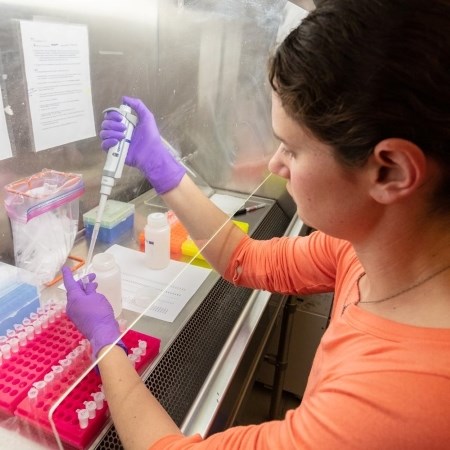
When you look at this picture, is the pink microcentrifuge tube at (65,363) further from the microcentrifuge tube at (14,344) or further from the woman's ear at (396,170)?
the woman's ear at (396,170)

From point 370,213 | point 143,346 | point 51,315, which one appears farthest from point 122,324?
point 370,213

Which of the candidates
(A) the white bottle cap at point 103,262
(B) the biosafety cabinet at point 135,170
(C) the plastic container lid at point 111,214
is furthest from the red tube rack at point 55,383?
(C) the plastic container lid at point 111,214

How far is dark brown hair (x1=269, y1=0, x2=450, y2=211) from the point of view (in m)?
0.48

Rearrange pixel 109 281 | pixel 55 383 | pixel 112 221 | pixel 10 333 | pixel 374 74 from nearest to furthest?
pixel 374 74, pixel 55 383, pixel 10 333, pixel 109 281, pixel 112 221

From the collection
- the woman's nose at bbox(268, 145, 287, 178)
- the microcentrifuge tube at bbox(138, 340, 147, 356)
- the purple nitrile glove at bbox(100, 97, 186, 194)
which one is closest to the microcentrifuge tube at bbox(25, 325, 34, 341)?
the microcentrifuge tube at bbox(138, 340, 147, 356)

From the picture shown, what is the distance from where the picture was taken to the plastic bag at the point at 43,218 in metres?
1.01

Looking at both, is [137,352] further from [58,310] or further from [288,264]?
[288,264]

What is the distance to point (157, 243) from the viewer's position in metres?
1.11

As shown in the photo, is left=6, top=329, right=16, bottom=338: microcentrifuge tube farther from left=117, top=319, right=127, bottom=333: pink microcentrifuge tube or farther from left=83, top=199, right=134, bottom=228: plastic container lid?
A: left=83, top=199, right=134, bottom=228: plastic container lid

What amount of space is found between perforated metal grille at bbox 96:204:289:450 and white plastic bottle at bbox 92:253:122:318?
0.16 metres

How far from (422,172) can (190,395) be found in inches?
24.6

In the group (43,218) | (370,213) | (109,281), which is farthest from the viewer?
(43,218)

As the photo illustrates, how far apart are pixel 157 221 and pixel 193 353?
1.19ft

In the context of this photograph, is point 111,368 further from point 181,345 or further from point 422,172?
Answer: point 422,172
